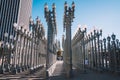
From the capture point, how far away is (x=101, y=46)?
28406 mm

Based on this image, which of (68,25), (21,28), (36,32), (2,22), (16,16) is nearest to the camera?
(68,25)

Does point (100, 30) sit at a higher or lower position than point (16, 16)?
lower

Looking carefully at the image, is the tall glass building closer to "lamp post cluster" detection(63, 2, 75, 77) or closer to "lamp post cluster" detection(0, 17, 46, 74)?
"lamp post cluster" detection(0, 17, 46, 74)

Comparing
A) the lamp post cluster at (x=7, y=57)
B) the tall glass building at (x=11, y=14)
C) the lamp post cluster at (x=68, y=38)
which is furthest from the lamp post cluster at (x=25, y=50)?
the tall glass building at (x=11, y=14)

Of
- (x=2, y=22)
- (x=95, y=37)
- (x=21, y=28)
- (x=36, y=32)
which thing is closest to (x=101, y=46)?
(x=95, y=37)

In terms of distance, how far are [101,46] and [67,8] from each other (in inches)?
503

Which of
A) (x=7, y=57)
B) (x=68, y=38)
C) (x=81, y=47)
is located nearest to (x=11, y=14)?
(x=7, y=57)

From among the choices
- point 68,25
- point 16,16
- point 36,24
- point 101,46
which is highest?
point 16,16

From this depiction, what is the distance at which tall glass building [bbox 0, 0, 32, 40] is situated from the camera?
90500mm

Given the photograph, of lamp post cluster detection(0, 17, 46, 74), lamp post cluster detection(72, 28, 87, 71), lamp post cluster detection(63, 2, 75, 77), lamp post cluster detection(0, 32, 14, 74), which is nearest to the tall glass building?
lamp post cluster detection(0, 32, 14, 74)

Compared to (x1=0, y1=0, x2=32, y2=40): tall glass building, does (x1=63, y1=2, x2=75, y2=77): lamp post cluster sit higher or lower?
lower

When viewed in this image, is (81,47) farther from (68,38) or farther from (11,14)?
(11,14)

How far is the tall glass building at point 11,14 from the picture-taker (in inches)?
3563

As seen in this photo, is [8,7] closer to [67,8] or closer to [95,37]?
[95,37]
